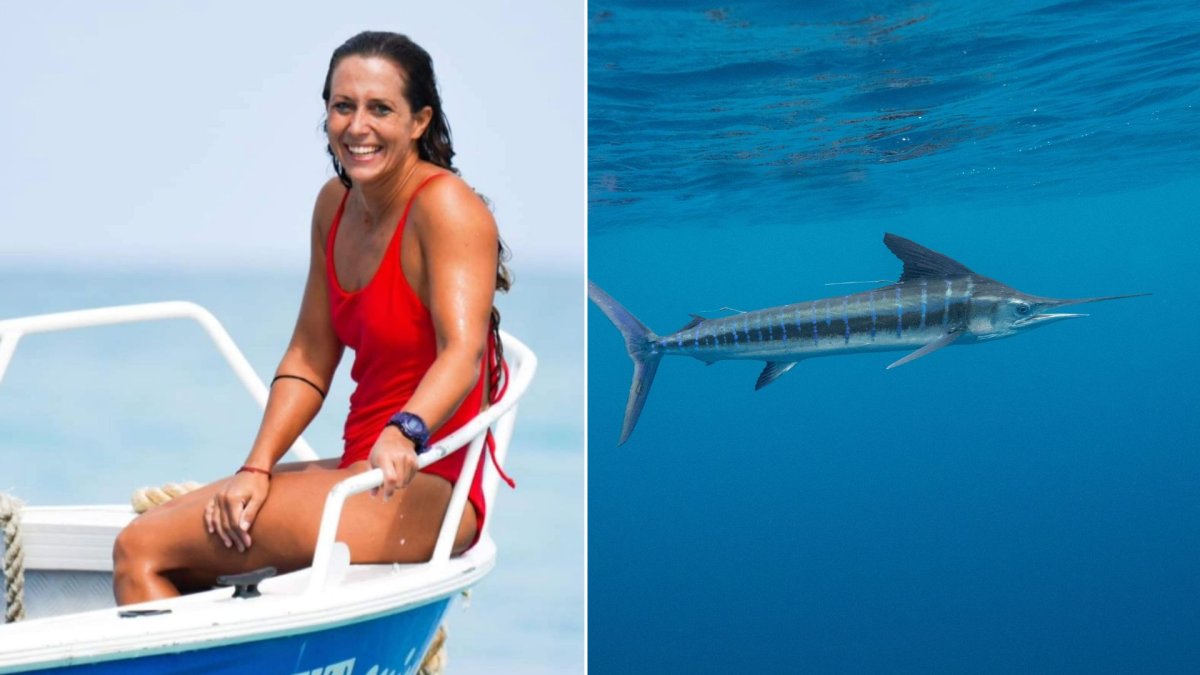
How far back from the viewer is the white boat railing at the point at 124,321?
3.11 metres

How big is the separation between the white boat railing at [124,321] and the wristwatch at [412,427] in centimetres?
77

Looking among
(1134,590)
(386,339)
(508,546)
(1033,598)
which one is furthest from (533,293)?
(1134,590)

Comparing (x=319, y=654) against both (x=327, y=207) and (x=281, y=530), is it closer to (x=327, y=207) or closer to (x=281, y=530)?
(x=281, y=530)

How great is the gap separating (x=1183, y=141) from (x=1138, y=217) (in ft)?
39.9

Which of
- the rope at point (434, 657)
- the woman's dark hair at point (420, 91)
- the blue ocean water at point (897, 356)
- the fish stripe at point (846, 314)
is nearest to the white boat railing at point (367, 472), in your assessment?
the woman's dark hair at point (420, 91)

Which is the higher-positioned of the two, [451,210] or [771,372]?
[451,210]

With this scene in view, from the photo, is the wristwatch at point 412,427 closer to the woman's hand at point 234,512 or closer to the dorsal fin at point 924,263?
the woman's hand at point 234,512

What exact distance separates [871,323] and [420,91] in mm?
5737

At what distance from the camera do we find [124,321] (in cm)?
330

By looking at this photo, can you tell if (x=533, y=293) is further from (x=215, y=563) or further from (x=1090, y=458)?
(x=1090, y=458)

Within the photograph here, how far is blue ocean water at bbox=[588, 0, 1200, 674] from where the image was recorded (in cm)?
1253

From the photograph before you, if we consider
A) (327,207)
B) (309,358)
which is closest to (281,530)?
(309,358)

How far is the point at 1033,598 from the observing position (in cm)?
4212

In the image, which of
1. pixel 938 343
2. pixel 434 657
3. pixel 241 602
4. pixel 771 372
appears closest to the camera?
pixel 241 602
